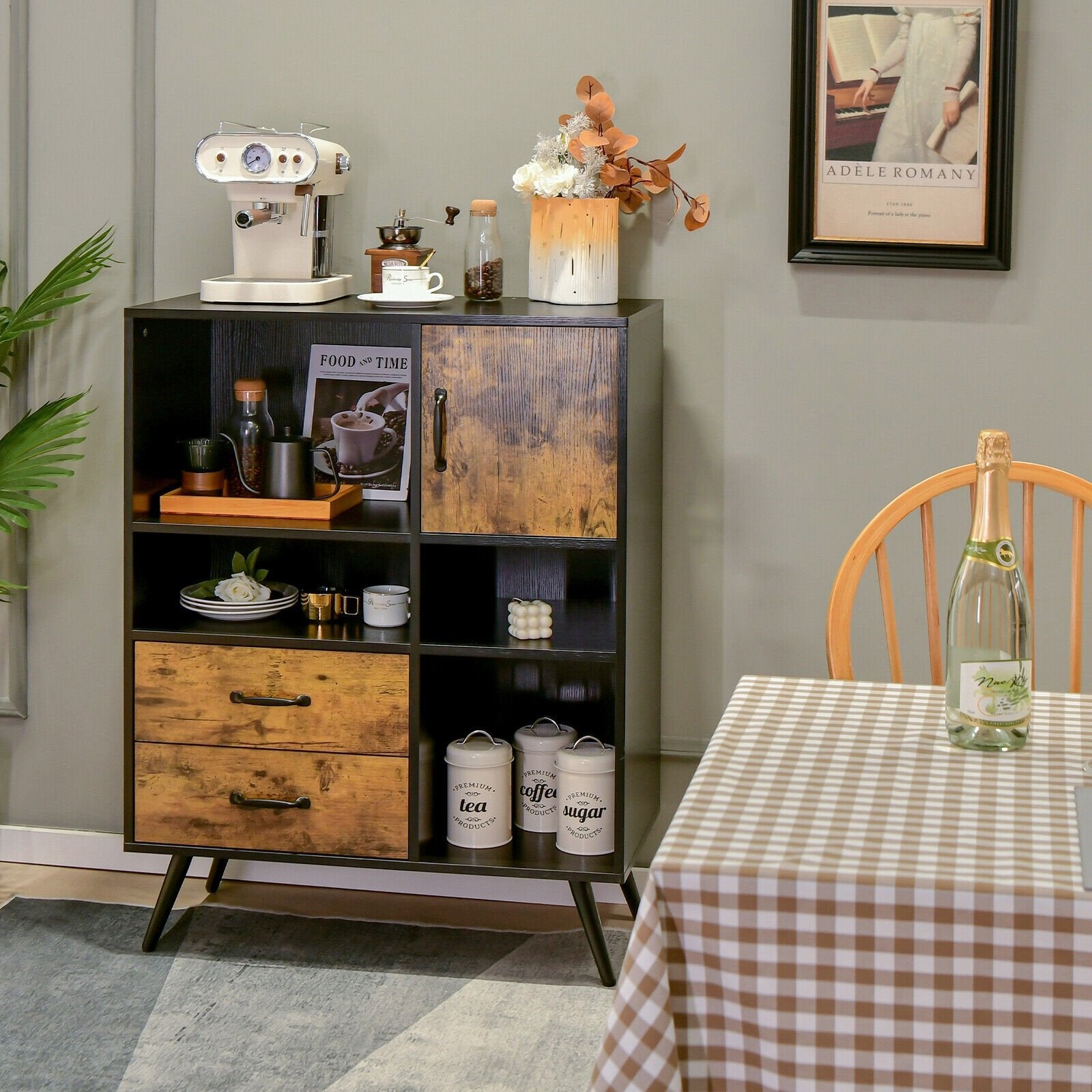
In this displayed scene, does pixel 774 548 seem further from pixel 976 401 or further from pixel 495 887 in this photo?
pixel 495 887

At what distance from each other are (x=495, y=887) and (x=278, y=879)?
482 millimetres

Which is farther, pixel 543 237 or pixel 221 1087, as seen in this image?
pixel 543 237

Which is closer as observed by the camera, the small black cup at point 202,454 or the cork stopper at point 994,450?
the cork stopper at point 994,450

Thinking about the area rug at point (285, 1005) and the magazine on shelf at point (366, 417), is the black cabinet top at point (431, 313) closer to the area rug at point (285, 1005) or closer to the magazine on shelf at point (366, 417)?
the magazine on shelf at point (366, 417)

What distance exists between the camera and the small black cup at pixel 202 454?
2680mm

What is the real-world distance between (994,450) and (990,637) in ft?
0.75

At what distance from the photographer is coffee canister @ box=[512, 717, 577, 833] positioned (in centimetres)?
273

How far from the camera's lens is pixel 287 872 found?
306 cm

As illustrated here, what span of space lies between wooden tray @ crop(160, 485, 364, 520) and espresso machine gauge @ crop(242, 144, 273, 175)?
0.60 meters

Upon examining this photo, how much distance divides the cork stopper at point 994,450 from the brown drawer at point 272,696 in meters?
1.38

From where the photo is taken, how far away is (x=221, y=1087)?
7.38 feet

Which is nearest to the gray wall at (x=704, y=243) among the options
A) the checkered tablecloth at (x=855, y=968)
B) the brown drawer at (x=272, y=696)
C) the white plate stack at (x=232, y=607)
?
the white plate stack at (x=232, y=607)

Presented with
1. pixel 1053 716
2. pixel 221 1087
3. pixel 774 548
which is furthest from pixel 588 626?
pixel 1053 716

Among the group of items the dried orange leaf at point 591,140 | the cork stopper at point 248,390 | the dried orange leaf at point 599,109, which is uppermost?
the dried orange leaf at point 599,109
